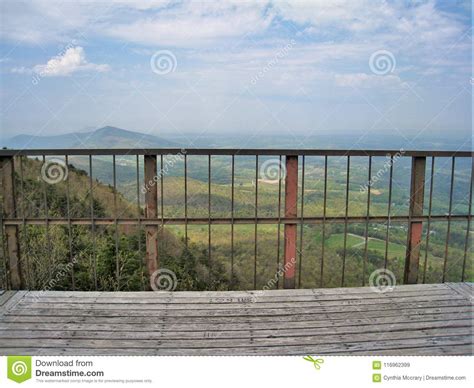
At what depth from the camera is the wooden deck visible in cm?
244

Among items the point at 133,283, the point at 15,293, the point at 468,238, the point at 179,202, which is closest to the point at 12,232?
the point at 15,293

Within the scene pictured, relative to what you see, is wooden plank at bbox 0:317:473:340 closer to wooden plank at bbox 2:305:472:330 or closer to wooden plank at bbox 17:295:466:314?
wooden plank at bbox 2:305:472:330

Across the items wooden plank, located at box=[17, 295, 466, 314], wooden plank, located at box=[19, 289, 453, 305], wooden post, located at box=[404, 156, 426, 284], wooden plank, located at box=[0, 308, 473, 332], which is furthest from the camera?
wooden post, located at box=[404, 156, 426, 284]

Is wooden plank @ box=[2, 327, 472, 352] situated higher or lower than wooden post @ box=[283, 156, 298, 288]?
lower

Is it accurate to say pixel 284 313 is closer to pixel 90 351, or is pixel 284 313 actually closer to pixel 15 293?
pixel 90 351

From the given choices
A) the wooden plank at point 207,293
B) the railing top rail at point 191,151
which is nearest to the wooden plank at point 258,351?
the wooden plank at point 207,293

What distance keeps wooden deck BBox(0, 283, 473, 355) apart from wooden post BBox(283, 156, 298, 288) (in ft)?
0.64

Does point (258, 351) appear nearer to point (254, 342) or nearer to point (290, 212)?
point (254, 342)

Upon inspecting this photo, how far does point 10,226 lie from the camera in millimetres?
3334

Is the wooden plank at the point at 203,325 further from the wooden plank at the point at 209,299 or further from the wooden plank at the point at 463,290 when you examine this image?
the wooden plank at the point at 463,290

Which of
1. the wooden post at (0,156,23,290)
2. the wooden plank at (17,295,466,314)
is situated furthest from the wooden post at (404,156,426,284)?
the wooden post at (0,156,23,290)

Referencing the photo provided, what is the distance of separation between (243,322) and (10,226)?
2.15 meters

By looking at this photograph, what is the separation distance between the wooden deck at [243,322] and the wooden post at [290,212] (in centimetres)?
20
